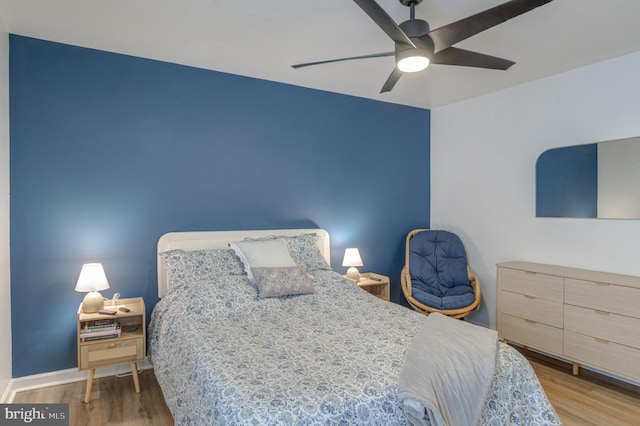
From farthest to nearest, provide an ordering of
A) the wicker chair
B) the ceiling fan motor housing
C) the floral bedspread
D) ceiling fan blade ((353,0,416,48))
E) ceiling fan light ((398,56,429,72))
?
1. the wicker chair
2. ceiling fan light ((398,56,429,72))
3. the ceiling fan motor housing
4. ceiling fan blade ((353,0,416,48))
5. the floral bedspread

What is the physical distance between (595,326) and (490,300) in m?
1.19

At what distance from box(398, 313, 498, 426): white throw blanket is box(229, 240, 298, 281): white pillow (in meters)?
1.33

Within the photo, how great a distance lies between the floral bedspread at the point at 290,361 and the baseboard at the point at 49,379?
56 cm

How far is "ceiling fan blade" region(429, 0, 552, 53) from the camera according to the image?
1654mm

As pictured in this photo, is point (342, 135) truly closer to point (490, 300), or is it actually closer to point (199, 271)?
point (199, 271)

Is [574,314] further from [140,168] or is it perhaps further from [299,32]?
[140,168]

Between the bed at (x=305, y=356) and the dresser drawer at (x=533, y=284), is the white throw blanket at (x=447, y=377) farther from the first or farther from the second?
the dresser drawer at (x=533, y=284)

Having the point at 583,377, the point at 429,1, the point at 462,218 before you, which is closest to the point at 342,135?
the point at 462,218

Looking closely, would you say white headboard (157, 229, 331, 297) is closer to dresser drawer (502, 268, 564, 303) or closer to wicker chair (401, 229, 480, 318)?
wicker chair (401, 229, 480, 318)

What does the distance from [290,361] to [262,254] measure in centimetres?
129

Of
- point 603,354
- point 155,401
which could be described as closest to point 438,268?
point 603,354

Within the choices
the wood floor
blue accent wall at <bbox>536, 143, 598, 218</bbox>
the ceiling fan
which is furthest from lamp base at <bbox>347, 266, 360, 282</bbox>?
the ceiling fan

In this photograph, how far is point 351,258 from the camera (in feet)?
12.5

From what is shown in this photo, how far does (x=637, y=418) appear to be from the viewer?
8.02 ft
